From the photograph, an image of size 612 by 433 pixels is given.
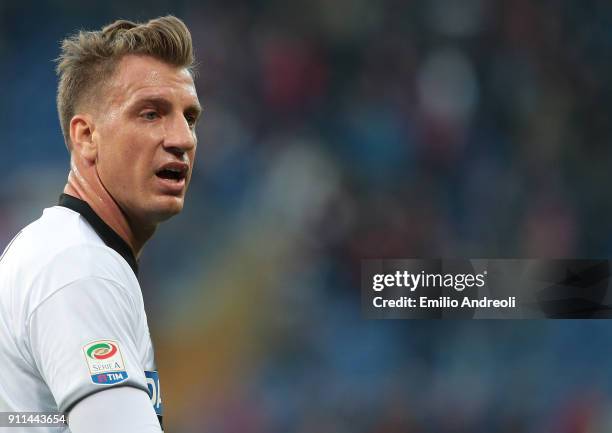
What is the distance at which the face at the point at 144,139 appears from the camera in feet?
5.52

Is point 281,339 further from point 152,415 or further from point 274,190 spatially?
point 152,415

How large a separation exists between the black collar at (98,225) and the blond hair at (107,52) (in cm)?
22

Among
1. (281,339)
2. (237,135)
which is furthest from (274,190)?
(281,339)

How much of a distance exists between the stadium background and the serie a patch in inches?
162

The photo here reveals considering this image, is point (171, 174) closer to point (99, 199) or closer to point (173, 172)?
point (173, 172)

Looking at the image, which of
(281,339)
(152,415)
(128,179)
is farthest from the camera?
(281,339)

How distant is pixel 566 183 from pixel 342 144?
1.57m

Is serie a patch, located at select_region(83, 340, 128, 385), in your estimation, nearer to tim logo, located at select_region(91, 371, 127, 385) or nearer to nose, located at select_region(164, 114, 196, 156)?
tim logo, located at select_region(91, 371, 127, 385)

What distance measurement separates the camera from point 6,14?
564 cm

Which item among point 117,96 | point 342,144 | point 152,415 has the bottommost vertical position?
point 152,415

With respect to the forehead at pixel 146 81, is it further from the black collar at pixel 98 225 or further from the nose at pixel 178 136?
the black collar at pixel 98 225

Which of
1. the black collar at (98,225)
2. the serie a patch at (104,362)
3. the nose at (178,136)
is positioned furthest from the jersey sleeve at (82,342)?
the nose at (178,136)

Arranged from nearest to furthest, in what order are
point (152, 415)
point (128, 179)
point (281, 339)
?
point (152, 415) < point (128, 179) < point (281, 339)

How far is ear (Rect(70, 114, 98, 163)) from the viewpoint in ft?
5.72
